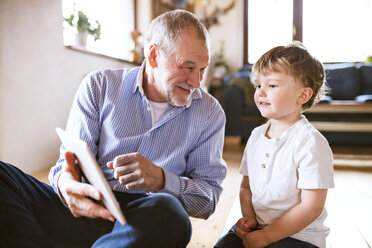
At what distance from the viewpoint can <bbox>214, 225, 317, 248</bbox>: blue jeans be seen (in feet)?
3.16

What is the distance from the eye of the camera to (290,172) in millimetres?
940

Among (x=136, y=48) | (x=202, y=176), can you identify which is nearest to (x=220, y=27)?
(x=136, y=48)

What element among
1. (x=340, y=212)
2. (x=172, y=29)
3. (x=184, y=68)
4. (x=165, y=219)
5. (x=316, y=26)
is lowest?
(x=340, y=212)

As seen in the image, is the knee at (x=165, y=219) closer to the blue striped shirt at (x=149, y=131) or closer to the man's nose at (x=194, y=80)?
the blue striped shirt at (x=149, y=131)

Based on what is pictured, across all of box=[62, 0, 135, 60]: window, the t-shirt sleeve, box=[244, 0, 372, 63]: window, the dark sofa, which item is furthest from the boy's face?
box=[244, 0, 372, 63]: window

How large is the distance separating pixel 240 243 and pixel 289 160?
0.34 meters

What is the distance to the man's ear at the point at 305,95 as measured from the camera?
97cm

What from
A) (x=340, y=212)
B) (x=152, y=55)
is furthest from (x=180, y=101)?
(x=340, y=212)

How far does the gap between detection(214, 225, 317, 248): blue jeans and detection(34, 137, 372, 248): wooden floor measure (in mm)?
237

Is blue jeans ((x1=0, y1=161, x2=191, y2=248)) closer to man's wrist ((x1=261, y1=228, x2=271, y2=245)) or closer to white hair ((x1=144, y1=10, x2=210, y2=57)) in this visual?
man's wrist ((x1=261, y1=228, x2=271, y2=245))

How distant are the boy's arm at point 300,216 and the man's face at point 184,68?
1.47ft

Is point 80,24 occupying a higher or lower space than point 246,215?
higher

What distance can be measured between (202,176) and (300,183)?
30cm

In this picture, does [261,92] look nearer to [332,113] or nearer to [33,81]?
[33,81]
